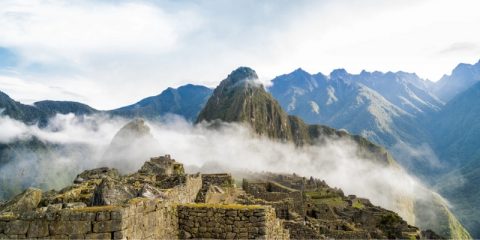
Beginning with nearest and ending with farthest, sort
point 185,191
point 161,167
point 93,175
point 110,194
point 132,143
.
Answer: point 110,194, point 185,191, point 93,175, point 161,167, point 132,143

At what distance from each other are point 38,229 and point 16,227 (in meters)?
0.46

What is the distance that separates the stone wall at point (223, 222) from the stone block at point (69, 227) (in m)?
3.70

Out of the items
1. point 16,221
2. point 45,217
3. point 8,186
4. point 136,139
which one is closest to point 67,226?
point 45,217

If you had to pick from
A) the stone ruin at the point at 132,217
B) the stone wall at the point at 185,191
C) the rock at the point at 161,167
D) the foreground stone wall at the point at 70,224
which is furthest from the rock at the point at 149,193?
the rock at the point at 161,167

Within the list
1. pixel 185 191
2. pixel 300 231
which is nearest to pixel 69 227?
pixel 185 191

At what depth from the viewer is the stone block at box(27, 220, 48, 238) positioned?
9391mm

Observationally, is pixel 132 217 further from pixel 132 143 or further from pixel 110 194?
pixel 132 143

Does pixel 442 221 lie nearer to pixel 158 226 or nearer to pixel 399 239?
pixel 399 239

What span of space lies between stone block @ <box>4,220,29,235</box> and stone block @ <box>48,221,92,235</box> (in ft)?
1.70

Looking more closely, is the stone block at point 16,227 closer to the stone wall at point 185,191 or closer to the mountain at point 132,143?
the stone wall at point 185,191

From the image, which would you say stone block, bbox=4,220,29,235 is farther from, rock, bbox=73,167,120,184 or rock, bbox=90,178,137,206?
rock, bbox=73,167,120,184

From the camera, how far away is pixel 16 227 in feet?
30.9

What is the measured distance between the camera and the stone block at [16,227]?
9391 mm

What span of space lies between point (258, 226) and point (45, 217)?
566 cm
